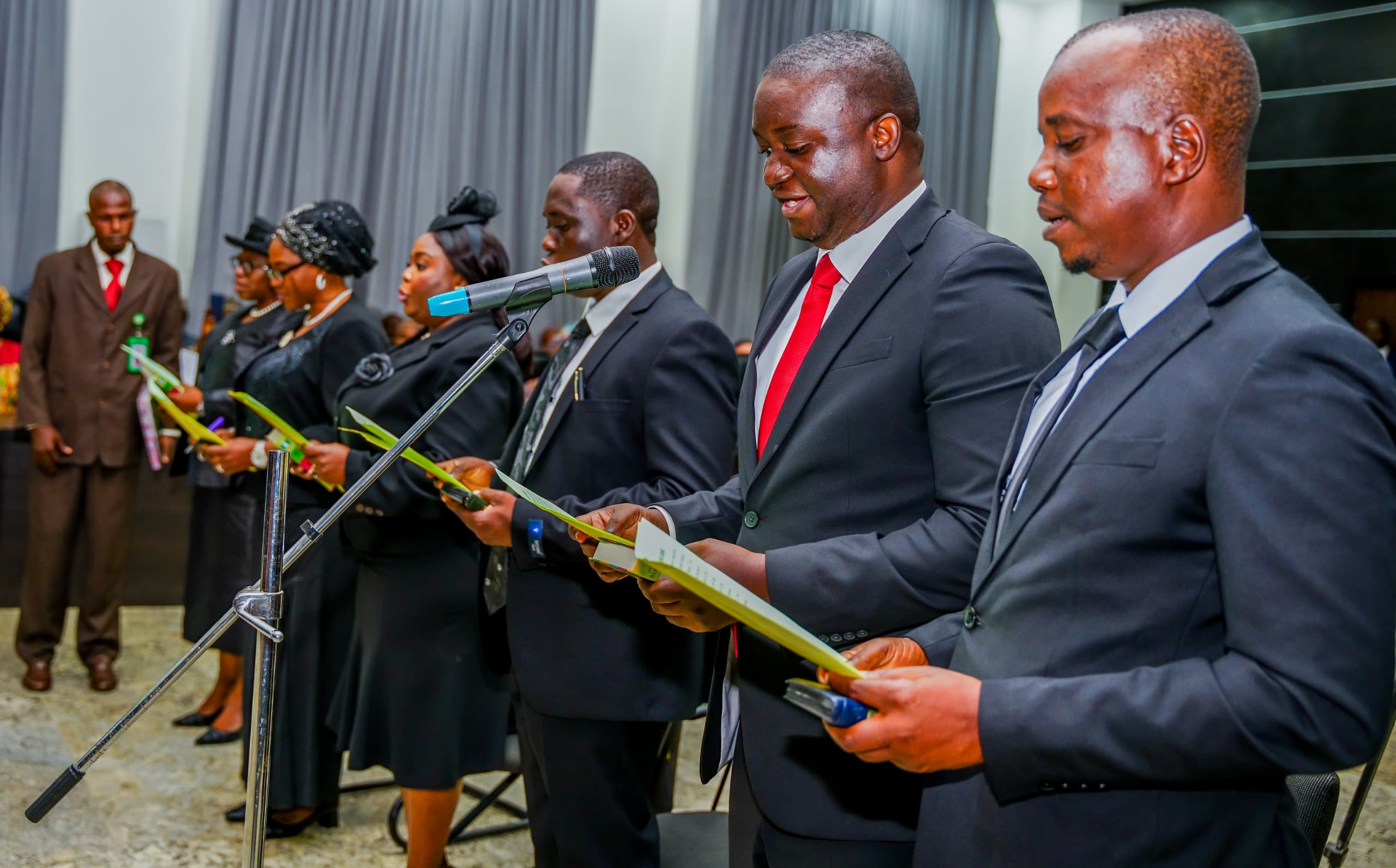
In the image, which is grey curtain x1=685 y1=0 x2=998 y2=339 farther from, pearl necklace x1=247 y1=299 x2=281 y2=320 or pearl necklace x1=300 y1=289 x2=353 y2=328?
pearl necklace x1=300 y1=289 x2=353 y2=328

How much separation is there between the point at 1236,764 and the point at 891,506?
0.58m

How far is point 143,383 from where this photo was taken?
4.53m

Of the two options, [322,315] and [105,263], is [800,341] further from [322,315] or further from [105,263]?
[105,263]

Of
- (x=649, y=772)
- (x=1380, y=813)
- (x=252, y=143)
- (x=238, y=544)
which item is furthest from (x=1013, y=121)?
(x=649, y=772)

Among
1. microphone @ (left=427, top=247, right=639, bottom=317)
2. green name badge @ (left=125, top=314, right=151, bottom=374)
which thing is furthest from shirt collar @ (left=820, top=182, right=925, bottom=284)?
green name badge @ (left=125, top=314, right=151, bottom=374)

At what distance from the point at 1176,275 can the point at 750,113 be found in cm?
731

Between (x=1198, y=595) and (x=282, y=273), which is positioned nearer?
(x=1198, y=595)

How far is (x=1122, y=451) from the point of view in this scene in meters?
1.05

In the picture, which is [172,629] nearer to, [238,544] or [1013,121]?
[238,544]

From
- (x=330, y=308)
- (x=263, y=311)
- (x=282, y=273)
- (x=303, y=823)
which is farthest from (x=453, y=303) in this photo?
(x=263, y=311)

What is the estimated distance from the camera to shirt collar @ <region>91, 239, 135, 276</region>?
14.7 ft

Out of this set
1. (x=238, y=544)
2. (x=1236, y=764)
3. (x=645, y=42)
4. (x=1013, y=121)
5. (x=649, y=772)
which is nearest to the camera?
(x=1236, y=764)

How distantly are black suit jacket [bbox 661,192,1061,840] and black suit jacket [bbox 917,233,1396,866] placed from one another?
252 mm

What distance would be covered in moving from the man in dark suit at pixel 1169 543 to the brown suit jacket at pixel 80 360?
398 cm
